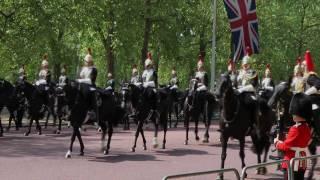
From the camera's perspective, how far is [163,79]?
57000 mm

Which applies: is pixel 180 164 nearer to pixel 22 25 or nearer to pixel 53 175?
pixel 53 175

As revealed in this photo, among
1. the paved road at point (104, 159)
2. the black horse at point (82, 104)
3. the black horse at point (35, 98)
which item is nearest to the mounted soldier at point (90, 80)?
the black horse at point (82, 104)

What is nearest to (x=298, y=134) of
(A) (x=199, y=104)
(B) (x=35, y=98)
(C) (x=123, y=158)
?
(C) (x=123, y=158)

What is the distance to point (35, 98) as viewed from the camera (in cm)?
2327

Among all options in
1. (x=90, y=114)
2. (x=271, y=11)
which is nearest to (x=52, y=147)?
(x=90, y=114)

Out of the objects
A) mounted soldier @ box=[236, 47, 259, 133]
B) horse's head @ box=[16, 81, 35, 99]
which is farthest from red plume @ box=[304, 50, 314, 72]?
horse's head @ box=[16, 81, 35, 99]

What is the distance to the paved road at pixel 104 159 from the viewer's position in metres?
12.9

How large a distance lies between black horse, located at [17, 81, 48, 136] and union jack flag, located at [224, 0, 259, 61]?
1274 cm

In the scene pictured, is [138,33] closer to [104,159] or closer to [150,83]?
[150,83]

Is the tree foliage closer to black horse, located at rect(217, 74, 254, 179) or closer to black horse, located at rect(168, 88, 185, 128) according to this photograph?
black horse, located at rect(168, 88, 185, 128)

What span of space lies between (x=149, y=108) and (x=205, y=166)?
4664 mm

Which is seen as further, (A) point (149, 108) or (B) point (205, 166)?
(A) point (149, 108)

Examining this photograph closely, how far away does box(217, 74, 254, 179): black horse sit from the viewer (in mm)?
12930

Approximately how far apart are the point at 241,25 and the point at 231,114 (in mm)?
20276
